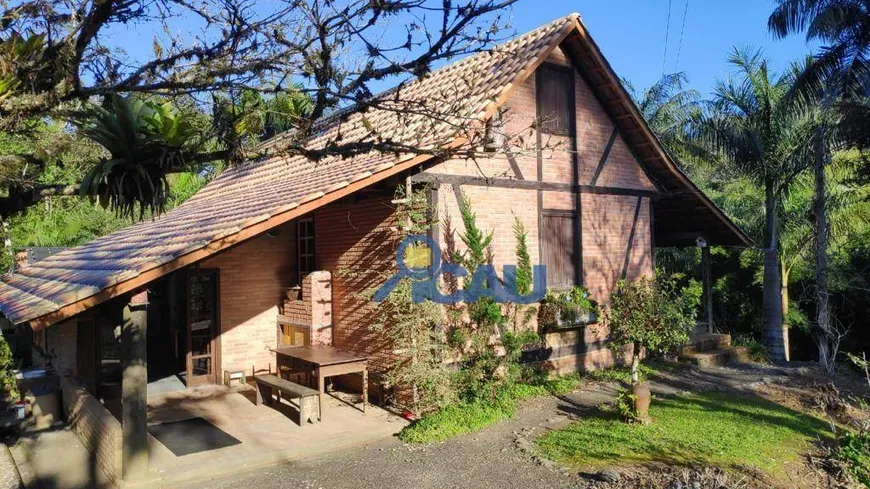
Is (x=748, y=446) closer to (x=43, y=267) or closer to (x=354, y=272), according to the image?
(x=354, y=272)

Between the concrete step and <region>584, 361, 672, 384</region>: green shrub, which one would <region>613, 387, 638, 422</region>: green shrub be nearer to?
<region>584, 361, 672, 384</region>: green shrub

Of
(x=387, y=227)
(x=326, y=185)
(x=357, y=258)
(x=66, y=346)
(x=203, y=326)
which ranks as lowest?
(x=66, y=346)

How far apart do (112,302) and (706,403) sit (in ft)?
26.9

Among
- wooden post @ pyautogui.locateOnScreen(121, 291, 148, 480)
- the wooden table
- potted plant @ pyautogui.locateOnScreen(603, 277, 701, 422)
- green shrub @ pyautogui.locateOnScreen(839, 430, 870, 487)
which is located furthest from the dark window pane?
wooden post @ pyautogui.locateOnScreen(121, 291, 148, 480)

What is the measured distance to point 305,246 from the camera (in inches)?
421

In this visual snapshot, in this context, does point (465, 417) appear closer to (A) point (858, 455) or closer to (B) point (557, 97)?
(A) point (858, 455)

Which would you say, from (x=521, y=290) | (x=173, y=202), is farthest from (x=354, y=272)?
(x=173, y=202)

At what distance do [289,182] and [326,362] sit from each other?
2.97 m

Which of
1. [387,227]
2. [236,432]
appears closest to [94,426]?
[236,432]

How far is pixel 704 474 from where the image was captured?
5672 millimetres

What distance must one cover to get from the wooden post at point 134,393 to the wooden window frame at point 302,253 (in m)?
4.35

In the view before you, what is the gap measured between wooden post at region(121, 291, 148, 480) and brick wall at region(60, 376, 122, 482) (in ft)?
0.32

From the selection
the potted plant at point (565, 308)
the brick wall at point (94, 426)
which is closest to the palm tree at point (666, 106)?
the potted plant at point (565, 308)

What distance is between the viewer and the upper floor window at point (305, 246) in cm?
1055
